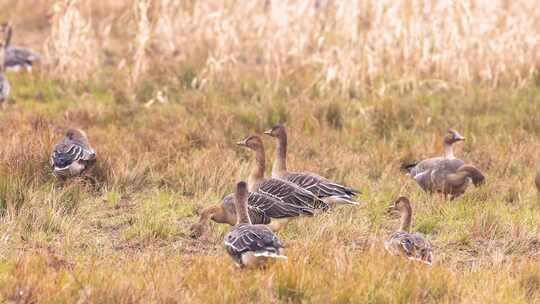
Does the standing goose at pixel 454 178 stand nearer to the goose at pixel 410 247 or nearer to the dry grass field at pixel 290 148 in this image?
the dry grass field at pixel 290 148

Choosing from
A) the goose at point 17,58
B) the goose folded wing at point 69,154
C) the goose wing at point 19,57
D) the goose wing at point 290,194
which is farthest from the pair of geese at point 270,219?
the goose wing at point 19,57

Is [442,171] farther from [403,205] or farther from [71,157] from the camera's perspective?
[71,157]

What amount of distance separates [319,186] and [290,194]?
0.53 m

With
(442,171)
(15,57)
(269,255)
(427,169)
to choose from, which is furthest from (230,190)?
(15,57)

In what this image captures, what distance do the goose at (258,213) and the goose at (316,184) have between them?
21.9 inches

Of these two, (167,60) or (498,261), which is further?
(167,60)

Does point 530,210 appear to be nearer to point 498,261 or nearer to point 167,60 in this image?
point 498,261

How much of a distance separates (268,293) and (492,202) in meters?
3.90

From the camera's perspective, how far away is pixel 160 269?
667cm

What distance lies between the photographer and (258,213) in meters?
8.38

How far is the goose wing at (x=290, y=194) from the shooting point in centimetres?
859

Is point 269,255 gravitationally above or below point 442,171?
above

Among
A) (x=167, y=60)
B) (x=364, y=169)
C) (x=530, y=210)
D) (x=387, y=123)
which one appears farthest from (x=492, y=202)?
(x=167, y=60)

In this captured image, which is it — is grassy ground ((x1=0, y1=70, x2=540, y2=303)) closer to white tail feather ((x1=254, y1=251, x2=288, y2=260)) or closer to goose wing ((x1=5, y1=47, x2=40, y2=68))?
white tail feather ((x1=254, y1=251, x2=288, y2=260))
